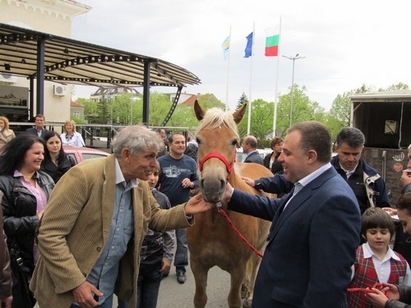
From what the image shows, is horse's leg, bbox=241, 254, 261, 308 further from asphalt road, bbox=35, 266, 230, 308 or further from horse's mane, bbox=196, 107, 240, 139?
horse's mane, bbox=196, 107, 240, 139

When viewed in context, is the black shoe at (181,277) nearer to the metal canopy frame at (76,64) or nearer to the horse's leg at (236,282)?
the horse's leg at (236,282)

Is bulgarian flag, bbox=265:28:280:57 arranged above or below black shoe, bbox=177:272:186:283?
above

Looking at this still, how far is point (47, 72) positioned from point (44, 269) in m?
13.3

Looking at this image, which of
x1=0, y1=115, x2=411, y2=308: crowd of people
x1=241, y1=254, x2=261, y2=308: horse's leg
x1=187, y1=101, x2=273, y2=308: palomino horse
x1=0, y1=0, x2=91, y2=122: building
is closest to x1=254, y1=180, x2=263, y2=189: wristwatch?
x1=187, y1=101, x2=273, y2=308: palomino horse

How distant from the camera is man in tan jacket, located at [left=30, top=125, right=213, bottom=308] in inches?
74.7

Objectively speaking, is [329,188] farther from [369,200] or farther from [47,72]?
[47,72]

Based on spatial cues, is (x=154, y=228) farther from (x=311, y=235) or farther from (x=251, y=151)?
(x=251, y=151)

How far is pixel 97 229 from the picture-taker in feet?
6.54

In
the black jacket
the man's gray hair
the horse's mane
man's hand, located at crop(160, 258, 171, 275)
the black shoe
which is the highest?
the horse's mane

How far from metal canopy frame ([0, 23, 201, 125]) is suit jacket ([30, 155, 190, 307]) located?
5578 millimetres

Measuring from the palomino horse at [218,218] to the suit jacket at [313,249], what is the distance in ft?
2.32

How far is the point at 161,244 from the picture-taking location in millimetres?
2867

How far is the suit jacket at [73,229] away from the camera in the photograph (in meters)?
1.88

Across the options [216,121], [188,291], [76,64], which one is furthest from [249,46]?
[216,121]
